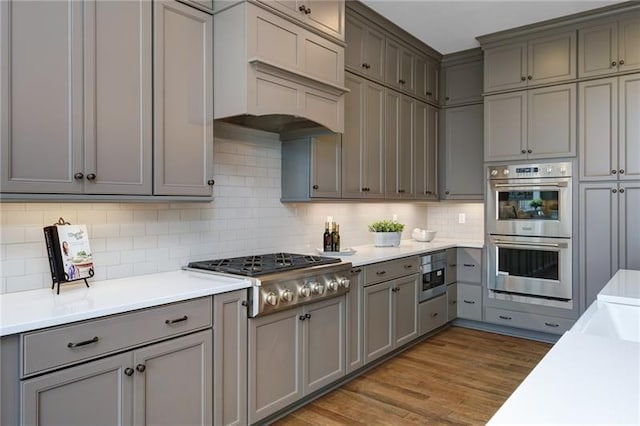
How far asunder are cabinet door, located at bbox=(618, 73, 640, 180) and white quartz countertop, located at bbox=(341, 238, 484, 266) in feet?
4.65

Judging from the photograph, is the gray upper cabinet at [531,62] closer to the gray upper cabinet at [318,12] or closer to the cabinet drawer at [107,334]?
the gray upper cabinet at [318,12]

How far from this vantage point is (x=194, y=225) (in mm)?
2826

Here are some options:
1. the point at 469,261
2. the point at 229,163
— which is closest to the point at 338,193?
the point at 229,163

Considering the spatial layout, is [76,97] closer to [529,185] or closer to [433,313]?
[433,313]

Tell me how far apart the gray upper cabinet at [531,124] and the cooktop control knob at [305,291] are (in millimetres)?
2653

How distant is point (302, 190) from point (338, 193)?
1.05 ft

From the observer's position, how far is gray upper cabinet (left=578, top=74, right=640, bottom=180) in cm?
373

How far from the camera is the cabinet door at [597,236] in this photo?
12.5 ft

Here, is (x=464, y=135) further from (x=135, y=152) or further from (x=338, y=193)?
(x=135, y=152)

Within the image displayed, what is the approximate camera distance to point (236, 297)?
7.62 ft

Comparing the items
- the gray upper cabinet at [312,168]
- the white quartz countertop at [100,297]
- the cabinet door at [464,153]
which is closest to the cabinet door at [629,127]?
the cabinet door at [464,153]

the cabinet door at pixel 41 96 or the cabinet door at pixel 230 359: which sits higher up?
the cabinet door at pixel 41 96

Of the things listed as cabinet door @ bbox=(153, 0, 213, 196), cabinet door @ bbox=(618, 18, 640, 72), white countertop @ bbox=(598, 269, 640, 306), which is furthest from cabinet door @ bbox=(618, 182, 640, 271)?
cabinet door @ bbox=(153, 0, 213, 196)

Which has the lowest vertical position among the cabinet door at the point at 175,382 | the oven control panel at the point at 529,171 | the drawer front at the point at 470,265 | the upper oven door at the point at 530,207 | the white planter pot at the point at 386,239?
the cabinet door at the point at 175,382
